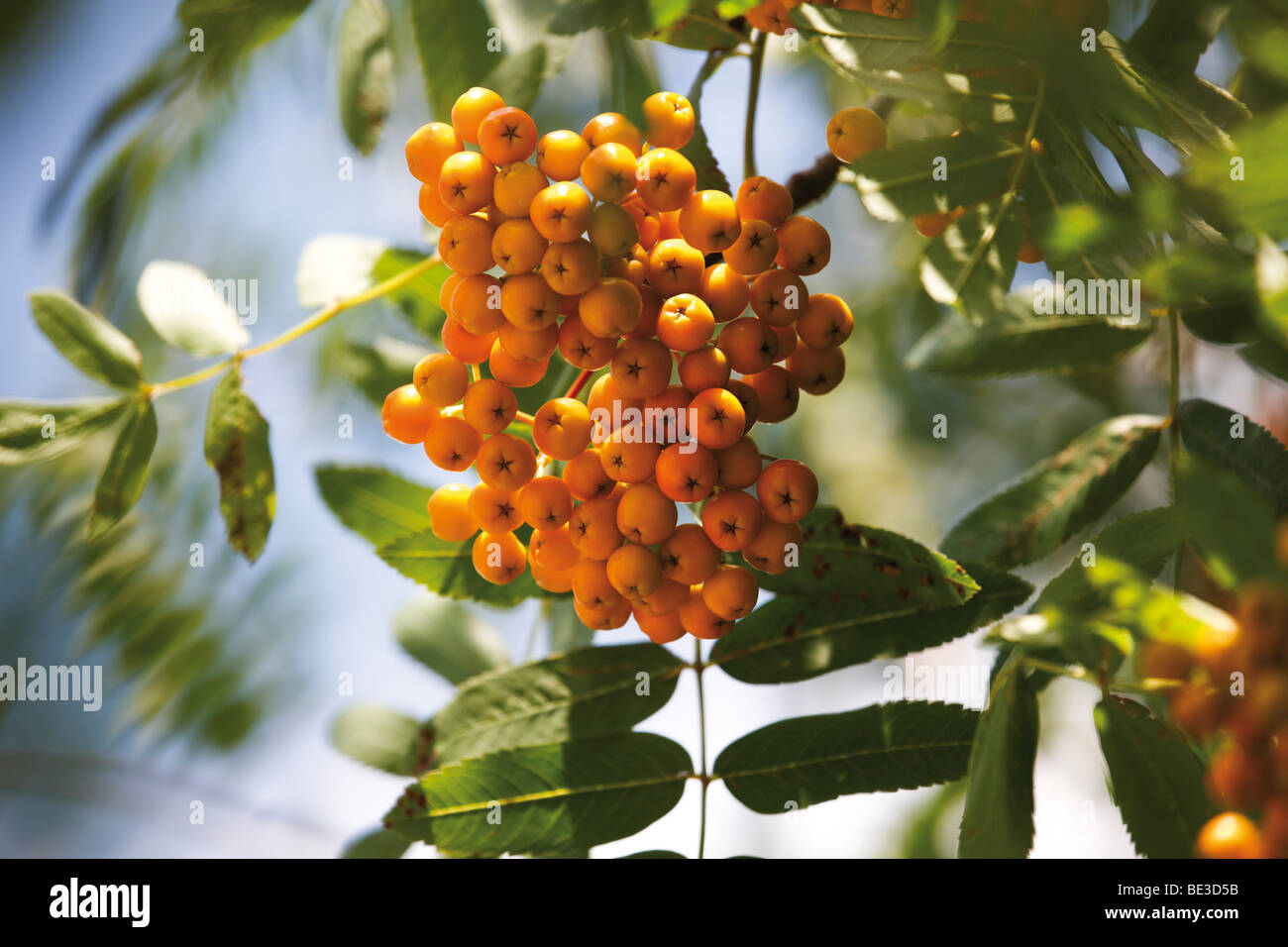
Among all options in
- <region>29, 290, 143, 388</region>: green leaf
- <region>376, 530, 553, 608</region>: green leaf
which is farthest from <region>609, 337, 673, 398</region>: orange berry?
<region>29, 290, 143, 388</region>: green leaf

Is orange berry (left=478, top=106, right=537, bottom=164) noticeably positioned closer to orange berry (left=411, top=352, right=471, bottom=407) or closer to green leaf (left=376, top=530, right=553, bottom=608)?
orange berry (left=411, top=352, right=471, bottom=407)

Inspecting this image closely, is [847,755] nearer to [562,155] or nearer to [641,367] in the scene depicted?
[641,367]

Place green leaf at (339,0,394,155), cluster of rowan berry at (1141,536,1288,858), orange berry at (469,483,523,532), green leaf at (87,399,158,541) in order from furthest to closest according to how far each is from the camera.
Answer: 1. green leaf at (339,0,394,155)
2. green leaf at (87,399,158,541)
3. orange berry at (469,483,523,532)
4. cluster of rowan berry at (1141,536,1288,858)

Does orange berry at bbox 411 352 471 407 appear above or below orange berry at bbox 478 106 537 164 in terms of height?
below

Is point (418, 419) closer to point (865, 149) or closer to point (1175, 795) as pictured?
point (865, 149)

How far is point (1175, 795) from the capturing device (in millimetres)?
712

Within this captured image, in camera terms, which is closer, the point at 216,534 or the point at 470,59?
the point at 470,59

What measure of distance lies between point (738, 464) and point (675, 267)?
168mm

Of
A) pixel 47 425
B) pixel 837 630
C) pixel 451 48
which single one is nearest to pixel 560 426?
pixel 837 630

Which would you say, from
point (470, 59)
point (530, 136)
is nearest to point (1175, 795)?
point (530, 136)

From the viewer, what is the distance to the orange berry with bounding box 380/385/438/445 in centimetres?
82

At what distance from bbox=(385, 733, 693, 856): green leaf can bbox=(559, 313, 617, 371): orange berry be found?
391 millimetres

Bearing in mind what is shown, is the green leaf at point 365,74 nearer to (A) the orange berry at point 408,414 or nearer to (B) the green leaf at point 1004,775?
(A) the orange berry at point 408,414
